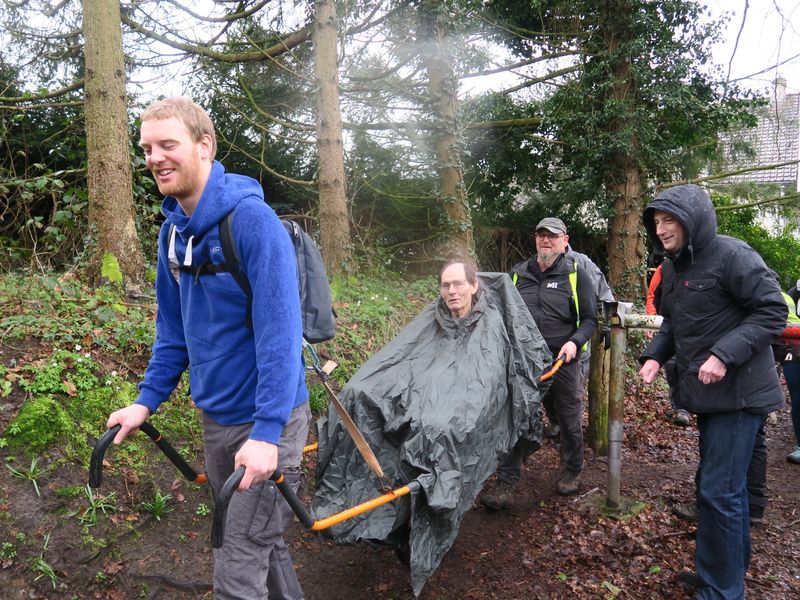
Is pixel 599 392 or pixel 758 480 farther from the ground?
pixel 599 392

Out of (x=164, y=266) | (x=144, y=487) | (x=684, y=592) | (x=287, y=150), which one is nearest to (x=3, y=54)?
(x=287, y=150)

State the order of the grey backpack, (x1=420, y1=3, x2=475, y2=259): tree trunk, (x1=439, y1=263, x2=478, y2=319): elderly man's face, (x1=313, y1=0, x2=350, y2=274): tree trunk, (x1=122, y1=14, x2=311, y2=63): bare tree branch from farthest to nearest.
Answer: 1. (x1=420, y1=3, x2=475, y2=259): tree trunk
2. (x1=122, y1=14, x2=311, y2=63): bare tree branch
3. (x1=313, y1=0, x2=350, y2=274): tree trunk
4. (x1=439, y1=263, x2=478, y2=319): elderly man's face
5. the grey backpack

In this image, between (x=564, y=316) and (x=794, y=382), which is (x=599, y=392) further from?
(x=794, y=382)

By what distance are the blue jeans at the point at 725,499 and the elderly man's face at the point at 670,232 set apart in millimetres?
879

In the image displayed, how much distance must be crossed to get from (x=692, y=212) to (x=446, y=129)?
20.7 ft

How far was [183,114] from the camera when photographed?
206 cm

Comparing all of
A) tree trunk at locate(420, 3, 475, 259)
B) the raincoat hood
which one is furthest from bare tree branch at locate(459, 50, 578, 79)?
the raincoat hood

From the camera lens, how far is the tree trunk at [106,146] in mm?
5723

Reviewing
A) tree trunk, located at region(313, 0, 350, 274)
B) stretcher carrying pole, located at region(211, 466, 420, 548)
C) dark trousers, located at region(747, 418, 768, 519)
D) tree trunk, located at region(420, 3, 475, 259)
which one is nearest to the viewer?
stretcher carrying pole, located at region(211, 466, 420, 548)

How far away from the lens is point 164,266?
2.36 metres

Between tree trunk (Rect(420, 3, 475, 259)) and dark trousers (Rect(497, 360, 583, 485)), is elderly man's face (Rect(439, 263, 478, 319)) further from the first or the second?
tree trunk (Rect(420, 3, 475, 259))

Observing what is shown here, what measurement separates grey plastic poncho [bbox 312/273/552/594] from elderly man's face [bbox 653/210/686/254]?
1148 mm

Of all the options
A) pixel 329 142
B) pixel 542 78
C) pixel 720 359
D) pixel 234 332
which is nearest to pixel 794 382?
→ pixel 720 359

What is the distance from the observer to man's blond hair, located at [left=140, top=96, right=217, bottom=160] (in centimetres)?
204
